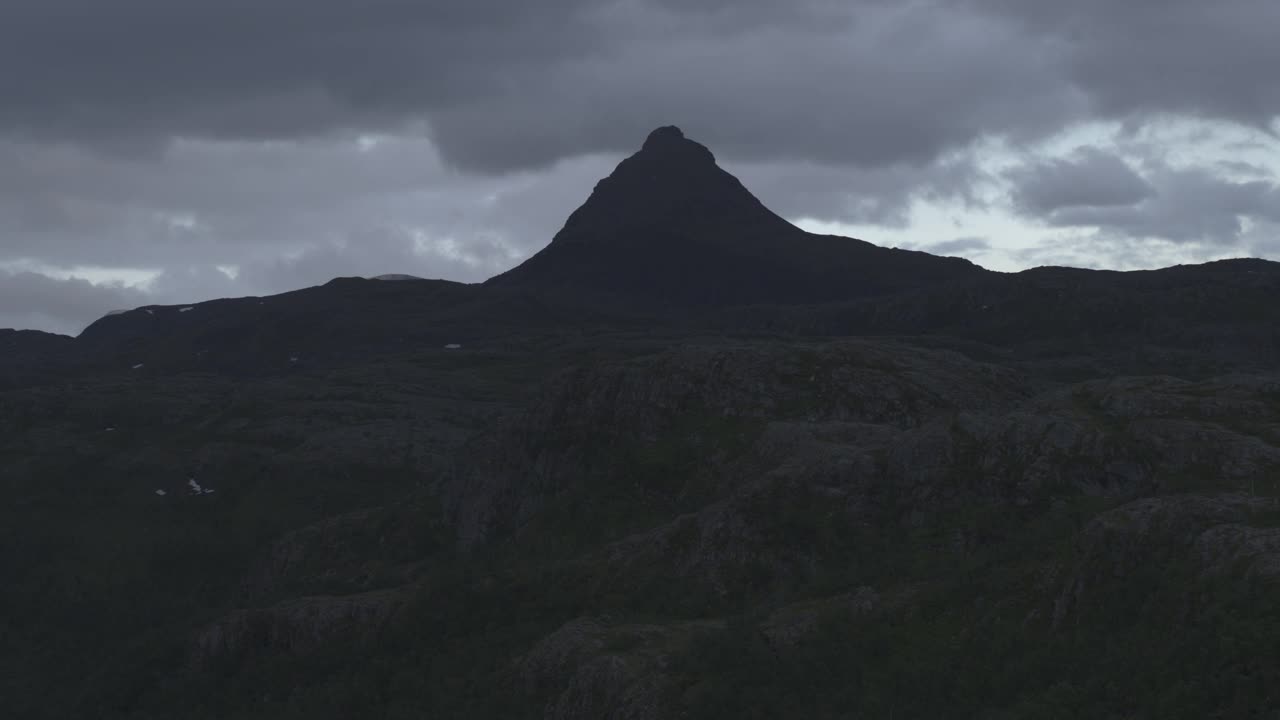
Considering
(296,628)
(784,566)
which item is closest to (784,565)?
(784,566)

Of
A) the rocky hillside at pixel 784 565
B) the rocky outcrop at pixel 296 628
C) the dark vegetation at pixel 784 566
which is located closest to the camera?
the dark vegetation at pixel 784 566

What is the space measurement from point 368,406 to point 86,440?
1605 inches

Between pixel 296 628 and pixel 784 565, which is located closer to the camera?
pixel 784 565

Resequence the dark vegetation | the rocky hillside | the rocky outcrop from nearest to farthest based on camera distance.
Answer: the dark vegetation, the rocky hillside, the rocky outcrop

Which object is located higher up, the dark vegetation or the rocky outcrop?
the dark vegetation

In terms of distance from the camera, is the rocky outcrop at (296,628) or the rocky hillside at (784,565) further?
the rocky outcrop at (296,628)

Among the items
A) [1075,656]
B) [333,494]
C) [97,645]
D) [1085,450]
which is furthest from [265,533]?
[1075,656]

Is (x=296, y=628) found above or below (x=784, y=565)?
below

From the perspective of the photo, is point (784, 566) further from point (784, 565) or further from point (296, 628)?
point (296, 628)

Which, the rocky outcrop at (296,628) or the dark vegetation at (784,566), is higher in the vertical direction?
the dark vegetation at (784,566)

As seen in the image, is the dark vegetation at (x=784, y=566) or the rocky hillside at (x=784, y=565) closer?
the dark vegetation at (x=784, y=566)

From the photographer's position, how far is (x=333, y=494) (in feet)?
474

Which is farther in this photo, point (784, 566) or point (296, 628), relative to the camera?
point (296, 628)

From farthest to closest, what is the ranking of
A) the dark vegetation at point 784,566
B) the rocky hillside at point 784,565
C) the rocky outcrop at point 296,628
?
the rocky outcrop at point 296,628 < the rocky hillside at point 784,565 < the dark vegetation at point 784,566
